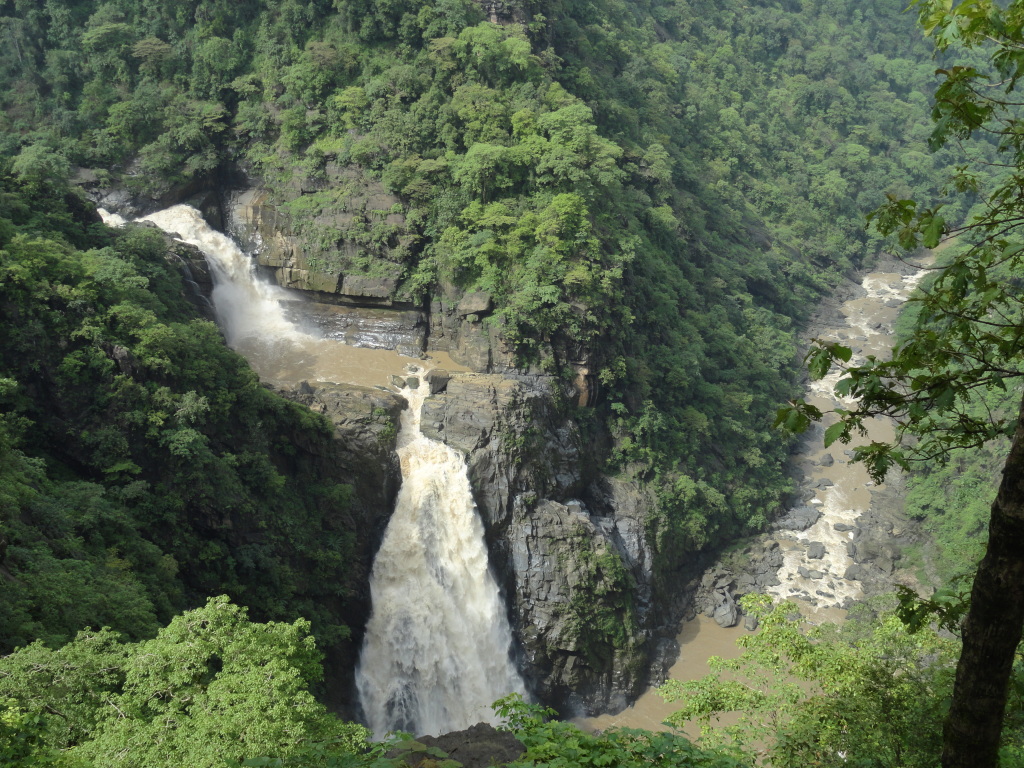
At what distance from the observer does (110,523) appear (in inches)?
688

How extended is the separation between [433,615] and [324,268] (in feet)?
45.2

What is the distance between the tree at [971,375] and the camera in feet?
14.7

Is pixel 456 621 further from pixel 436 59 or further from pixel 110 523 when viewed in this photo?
pixel 436 59

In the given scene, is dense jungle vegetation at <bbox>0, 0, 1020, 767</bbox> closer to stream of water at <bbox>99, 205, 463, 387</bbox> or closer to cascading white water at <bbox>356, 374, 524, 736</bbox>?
cascading white water at <bbox>356, 374, 524, 736</bbox>

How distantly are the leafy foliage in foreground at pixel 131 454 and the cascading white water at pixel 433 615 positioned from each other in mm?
1833

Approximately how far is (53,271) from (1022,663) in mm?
21672

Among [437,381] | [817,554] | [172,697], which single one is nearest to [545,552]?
[437,381]

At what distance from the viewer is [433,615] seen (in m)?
23.9

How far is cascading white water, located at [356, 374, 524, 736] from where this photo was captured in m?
22.9

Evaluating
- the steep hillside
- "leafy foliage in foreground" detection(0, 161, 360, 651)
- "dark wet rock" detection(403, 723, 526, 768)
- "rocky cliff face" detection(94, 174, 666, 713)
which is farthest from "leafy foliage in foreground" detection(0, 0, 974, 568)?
"dark wet rock" detection(403, 723, 526, 768)

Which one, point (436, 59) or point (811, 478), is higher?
point (436, 59)

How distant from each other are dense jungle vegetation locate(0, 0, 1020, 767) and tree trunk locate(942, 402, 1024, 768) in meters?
2.59

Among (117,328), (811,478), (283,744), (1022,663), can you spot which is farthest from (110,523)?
(811,478)

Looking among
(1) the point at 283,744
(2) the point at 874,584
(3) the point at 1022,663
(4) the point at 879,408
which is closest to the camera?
(4) the point at 879,408
